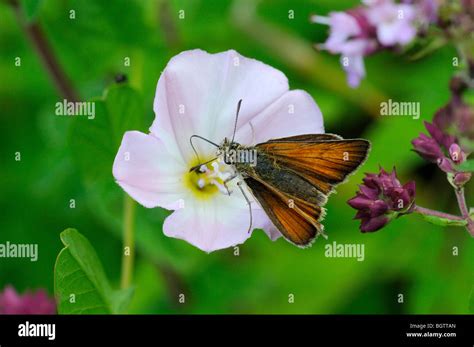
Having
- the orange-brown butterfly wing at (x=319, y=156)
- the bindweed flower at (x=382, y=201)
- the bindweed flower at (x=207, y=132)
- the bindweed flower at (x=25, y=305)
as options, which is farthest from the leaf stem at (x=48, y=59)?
the bindweed flower at (x=382, y=201)

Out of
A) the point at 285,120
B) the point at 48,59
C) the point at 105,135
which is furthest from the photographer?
the point at 48,59

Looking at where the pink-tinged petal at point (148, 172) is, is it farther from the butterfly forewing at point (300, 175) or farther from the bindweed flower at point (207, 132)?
the butterfly forewing at point (300, 175)

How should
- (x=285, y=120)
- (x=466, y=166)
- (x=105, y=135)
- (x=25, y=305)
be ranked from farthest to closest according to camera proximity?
(x=25, y=305) < (x=105, y=135) < (x=285, y=120) < (x=466, y=166)

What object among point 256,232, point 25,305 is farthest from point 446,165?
point 256,232

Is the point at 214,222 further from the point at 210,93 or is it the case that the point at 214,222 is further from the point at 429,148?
the point at 429,148
